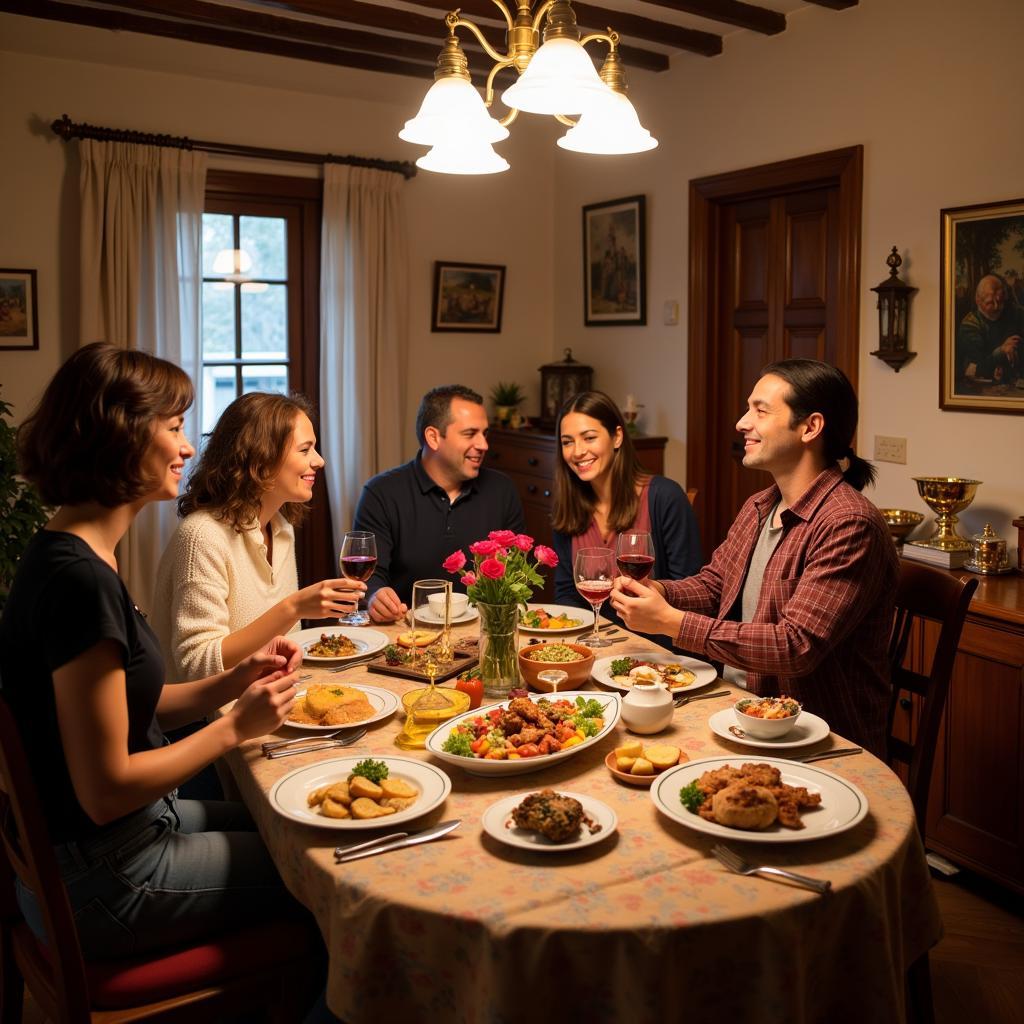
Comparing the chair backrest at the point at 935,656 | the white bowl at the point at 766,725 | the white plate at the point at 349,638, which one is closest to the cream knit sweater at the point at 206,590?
the white plate at the point at 349,638

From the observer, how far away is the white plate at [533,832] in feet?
4.52

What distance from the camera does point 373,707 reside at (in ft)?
6.36

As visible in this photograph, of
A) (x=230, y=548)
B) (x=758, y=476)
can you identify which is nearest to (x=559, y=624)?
(x=230, y=548)

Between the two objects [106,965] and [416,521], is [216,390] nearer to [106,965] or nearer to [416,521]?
[416,521]

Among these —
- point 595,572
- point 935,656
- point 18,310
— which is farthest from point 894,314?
point 18,310

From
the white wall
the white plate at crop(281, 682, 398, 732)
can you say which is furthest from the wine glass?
the white wall

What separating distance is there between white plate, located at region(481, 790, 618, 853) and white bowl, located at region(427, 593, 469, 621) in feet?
2.82

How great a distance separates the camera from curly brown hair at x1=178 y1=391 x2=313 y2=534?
7.75 ft

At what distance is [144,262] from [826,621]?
3823 millimetres

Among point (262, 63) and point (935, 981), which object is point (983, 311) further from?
point (262, 63)

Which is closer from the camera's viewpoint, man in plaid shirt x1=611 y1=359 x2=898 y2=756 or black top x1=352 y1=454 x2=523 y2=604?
man in plaid shirt x1=611 y1=359 x2=898 y2=756

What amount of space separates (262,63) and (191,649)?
3.76 meters

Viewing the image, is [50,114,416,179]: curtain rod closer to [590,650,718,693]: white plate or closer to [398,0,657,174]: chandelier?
[398,0,657,174]: chandelier

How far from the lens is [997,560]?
10.7ft
